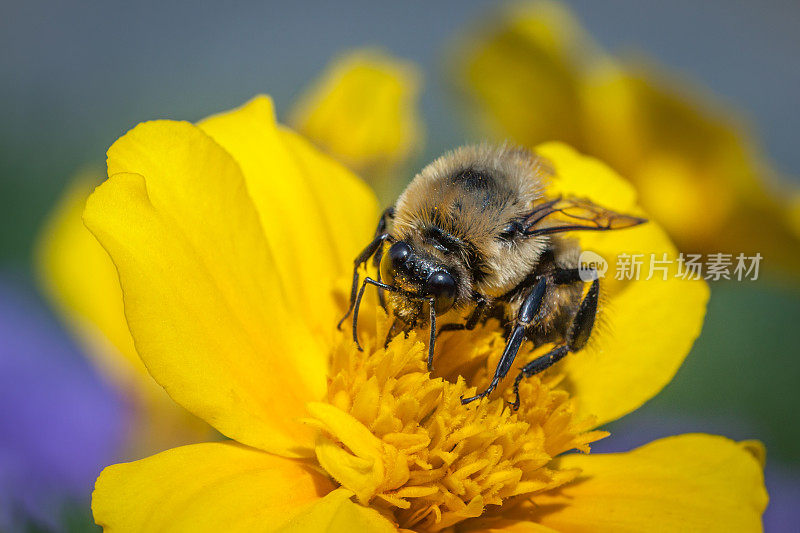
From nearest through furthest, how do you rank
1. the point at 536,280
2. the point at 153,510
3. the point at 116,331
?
the point at 153,510 → the point at 536,280 → the point at 116,331

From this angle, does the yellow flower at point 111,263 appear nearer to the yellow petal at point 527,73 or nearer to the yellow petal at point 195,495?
the yellow petal at point 527,73

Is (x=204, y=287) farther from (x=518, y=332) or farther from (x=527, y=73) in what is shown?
(x=527, y=73)

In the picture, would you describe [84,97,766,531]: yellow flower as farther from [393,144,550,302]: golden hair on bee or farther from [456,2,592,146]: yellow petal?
[456,2,592,146]: yellow petal

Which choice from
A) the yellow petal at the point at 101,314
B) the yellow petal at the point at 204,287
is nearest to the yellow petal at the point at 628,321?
the yellow petal at the point at 204,287

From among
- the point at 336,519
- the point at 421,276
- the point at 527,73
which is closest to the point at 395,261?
the point at 421,276

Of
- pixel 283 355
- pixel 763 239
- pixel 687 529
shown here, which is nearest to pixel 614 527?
pixel 687 529

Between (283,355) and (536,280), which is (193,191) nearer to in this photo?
(283,355)
